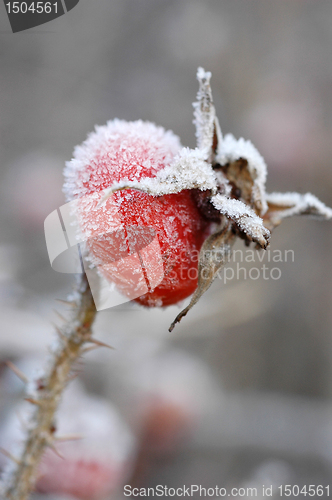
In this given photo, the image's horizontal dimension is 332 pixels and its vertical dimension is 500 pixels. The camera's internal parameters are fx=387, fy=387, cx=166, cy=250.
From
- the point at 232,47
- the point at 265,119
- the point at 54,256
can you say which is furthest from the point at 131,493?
the point at 232,47

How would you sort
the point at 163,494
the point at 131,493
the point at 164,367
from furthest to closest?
the point at 164,367 → the point at 163,494 → the point at 131,493

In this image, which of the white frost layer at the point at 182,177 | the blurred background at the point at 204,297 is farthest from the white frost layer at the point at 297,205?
the blurred background at the point at 204,297

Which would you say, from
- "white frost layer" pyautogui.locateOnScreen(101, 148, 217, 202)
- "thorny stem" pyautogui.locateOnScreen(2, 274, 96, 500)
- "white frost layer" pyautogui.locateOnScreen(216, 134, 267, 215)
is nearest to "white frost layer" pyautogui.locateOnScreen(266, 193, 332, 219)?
"white frost layer" pyautogui.locateOnScreen(216, 134, 267, 215)

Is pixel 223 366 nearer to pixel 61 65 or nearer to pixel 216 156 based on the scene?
pixel 216 156

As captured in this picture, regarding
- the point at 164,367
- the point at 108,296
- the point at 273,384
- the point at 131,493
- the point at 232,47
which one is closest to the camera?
the point at 108,296

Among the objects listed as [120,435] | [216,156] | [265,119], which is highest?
[216,156]

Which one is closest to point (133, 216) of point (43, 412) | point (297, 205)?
point (297, 205)

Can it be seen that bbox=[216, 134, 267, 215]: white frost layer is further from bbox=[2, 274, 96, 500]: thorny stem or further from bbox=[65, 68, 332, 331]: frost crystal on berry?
bbox=[2, 274, 96, 500]: thorny stem
